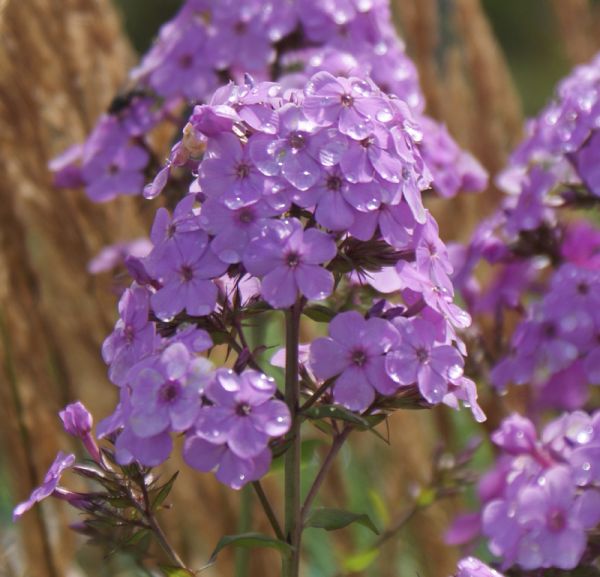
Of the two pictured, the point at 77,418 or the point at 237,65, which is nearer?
the point at 77,418

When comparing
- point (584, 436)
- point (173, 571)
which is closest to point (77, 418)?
point (173, 571)

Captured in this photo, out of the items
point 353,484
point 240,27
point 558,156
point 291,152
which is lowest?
point 353,484

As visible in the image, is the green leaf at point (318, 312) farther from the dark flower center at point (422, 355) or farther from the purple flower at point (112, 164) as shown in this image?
the purple flower at point (112, 164)

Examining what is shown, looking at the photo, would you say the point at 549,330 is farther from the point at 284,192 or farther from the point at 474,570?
the point at 284,192

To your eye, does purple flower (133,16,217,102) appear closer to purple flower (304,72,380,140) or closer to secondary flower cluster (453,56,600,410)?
secondary flower cluster (453,56,600,410)

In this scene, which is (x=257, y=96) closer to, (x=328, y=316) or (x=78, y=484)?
(x=328, y=316)

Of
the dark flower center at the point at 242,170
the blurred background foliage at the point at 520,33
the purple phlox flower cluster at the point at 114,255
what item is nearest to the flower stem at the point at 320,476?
the dark flower center at the point at 242,170

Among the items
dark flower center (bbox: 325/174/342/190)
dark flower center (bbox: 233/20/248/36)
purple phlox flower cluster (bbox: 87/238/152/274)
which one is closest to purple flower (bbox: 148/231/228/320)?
dark flower center (bbox: 325/174/342/190)
